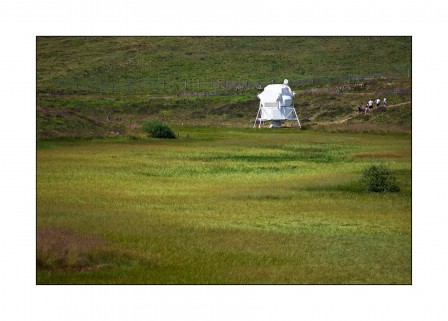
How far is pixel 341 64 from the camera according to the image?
63.2 m

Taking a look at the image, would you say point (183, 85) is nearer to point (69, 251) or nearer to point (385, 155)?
point (385, 155)

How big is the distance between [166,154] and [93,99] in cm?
1555

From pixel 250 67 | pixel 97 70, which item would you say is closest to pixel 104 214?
pixel 97 70

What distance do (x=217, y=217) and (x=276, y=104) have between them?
39608 mm

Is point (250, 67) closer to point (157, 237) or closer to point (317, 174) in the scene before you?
point (317, 174)

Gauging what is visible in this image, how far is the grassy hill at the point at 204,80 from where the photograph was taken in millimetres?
40500

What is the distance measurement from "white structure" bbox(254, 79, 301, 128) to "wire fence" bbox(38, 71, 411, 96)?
5.86m

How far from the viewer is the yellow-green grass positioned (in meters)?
14.1

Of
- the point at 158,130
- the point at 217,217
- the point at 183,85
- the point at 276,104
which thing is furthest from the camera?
the point at 183,85

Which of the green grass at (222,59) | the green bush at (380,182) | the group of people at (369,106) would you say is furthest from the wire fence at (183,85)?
the green bush at (380,182)

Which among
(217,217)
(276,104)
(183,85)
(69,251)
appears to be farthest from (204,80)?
(69,251)

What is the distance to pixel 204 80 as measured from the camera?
2520 inches

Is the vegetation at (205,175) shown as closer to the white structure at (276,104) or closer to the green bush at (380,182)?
the green bush at (380,182)

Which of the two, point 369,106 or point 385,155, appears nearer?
point 385,155
